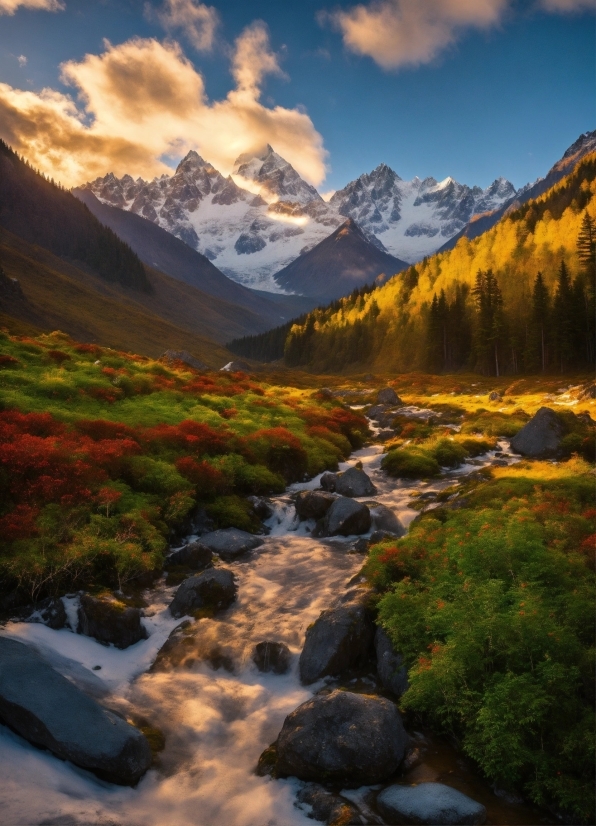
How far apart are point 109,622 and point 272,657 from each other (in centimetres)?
503

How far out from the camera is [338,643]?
13.9m

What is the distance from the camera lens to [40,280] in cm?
16138

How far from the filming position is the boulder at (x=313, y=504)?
2459cm

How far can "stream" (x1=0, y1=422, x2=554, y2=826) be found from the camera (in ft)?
31.9

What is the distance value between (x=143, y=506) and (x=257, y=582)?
621cm

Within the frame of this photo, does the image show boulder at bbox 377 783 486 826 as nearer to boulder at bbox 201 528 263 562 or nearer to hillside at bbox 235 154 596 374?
boulder at bbox 201 528 263 562

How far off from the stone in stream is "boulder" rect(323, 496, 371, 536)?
1299 centimetres

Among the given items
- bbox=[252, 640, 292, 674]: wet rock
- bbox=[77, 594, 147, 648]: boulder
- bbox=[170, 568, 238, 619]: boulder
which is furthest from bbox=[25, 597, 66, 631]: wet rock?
bbox=[252, 640, 292, 674]: wet rock

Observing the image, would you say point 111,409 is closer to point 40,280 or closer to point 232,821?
point 232,821

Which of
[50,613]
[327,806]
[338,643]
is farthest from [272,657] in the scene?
[50,613]

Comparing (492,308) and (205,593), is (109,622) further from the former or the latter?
(492,308)

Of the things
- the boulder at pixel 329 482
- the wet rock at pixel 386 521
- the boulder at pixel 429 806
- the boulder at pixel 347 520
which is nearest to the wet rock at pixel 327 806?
the boulder at pixel 429 806

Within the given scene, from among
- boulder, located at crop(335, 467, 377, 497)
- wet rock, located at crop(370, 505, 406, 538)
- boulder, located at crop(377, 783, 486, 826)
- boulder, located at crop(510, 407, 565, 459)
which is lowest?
boulder, located at crop(377, 783, 486, 826)

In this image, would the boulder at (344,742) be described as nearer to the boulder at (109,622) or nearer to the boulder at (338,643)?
the boulder at (338,643)
